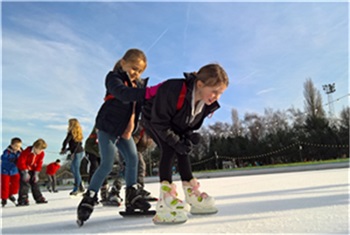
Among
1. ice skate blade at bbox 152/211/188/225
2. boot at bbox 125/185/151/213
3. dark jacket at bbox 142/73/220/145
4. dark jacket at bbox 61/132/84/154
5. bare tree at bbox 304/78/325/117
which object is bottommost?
ice skate blade at bbox 152/211/188/225

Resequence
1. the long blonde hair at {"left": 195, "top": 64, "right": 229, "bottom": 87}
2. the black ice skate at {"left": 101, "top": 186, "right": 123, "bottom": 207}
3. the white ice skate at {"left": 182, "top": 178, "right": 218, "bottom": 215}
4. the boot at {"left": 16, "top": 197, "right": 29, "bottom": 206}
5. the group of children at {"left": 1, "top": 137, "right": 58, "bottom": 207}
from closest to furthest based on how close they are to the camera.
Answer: the long blonde hair at {"left": 195, "top": 64, "right": 229, "bottom": 87}
the white ice skate at {"left": 182, "top": 178, "right": 218, "bottom": 215}
the black ice skate at {"left": 101, "top": 186, "right": 123, "bottom": 207}
the boot at {"left": 16, "top": 197, "right": 29, "bottom": 206}
the group of children at {"left": 1, "top": 137, "right": 58, "bottom": 207}

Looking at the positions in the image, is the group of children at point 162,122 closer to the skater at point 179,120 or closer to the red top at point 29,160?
the skater at point 179,120

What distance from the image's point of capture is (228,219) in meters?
1.18

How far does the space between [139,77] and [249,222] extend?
3.32 feet

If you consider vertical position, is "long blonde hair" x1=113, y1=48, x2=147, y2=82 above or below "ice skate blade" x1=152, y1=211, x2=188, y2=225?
above

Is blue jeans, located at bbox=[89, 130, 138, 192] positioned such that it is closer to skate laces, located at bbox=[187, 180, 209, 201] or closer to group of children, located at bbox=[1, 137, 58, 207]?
skate laces, located at bbox=[187, 180, 209, 201]

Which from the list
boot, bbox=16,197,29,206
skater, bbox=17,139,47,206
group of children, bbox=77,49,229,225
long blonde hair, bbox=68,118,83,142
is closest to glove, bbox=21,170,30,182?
skater, bbox=17,139,47,206

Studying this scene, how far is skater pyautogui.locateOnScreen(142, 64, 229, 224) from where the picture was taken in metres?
1.23

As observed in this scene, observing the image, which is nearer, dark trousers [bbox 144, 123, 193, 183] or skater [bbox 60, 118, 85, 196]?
dark trousers [bbox 144, 123, 193, 183]

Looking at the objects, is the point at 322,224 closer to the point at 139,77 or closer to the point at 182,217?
the point at 182,217

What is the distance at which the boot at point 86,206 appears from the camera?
4.46 feet

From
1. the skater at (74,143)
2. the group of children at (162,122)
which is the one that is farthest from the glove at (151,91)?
the skater at (74,143)

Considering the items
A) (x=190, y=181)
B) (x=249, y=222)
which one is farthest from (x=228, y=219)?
(x=190, y=181)

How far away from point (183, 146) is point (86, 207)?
0.56 m
